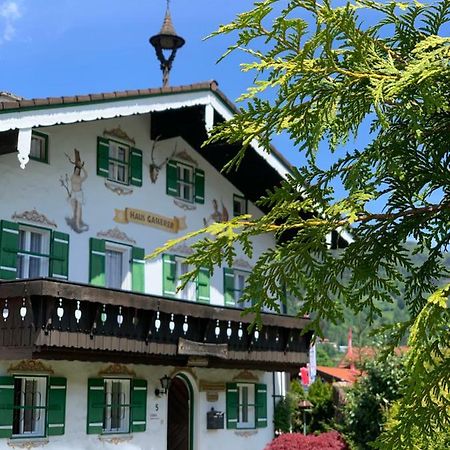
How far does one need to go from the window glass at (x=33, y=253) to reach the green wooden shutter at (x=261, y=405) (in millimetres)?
7732

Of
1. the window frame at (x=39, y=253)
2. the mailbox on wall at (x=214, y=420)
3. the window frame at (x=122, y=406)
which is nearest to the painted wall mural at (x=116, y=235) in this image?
the window frame at (x=39, y=253)

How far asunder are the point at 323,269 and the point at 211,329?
37.8ft

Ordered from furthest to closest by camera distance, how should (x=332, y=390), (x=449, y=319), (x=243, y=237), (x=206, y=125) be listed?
(x=332, y=390) < (x=206, y=125) < (x=243, y=237) < (x=449, y=319)

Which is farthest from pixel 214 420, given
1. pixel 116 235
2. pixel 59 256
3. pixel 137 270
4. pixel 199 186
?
pixel 59 256

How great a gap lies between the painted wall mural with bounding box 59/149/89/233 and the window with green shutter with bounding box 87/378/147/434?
10.4ft

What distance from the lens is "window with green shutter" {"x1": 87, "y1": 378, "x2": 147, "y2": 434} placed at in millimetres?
16312

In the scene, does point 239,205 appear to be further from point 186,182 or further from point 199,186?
point 186,182

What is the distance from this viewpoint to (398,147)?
228 inches

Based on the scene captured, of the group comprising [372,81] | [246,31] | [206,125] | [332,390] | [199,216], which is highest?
[206,125]

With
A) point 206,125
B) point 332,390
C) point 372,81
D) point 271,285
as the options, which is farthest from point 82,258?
point 332,390

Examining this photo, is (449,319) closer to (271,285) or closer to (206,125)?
(271,285)

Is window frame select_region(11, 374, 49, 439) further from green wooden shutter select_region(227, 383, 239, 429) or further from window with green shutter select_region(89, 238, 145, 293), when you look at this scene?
green wooden shutter select_region(227, 383, 239, 429)

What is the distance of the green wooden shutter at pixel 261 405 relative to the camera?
21219mm

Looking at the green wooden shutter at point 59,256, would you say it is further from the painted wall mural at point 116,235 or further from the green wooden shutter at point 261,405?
the green wooden shutter at point 261,405
